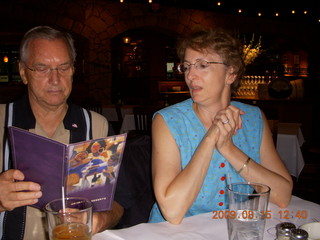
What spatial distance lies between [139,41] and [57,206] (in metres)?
11.5

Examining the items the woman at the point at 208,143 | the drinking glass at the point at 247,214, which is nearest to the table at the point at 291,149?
the woman at the point at 208,143

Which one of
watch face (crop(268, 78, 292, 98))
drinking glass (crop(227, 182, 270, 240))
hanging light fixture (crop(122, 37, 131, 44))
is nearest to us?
drinking glass (crop(227, 182, 270, 240))

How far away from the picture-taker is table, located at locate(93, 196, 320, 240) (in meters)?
1.06

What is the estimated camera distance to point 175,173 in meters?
1.45

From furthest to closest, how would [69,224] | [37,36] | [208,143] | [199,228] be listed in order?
[37,36]
[208,143]
[199,228]
[69,224]

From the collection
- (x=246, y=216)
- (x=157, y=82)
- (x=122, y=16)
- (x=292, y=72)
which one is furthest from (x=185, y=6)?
(x=246, y=216)

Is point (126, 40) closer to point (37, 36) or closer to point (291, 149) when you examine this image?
point (291, 149)

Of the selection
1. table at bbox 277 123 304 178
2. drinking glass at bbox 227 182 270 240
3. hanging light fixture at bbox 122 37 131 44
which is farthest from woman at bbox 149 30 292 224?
hanging light fixture at bbox 122 37 131 44

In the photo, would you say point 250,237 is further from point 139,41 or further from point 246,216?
point 139,41

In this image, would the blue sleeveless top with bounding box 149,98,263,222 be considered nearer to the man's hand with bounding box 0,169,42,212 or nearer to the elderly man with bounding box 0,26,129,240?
the elderly man with bounding box 0,26,129,240

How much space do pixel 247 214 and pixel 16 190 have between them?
788 mm

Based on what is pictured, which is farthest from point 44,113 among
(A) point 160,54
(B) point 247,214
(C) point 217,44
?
(A) point 160,54

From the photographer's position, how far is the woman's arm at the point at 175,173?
130 cm

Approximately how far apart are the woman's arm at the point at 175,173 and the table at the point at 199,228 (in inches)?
2.6
